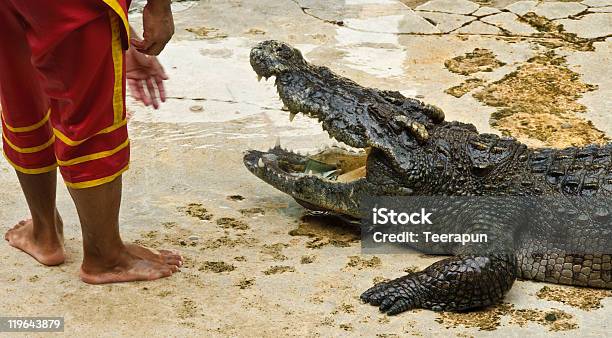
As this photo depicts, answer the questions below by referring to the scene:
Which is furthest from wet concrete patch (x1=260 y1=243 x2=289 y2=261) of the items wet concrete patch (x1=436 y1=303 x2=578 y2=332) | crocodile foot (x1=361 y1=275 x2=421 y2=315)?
wet concrete patch (x1=436 y1=303 x2=578 y2=332)

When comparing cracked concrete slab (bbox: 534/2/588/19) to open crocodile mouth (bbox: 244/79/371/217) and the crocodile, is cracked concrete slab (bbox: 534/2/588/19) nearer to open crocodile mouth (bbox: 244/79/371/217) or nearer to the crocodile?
open crocodile mouth (bbox: 244/79/371/217)

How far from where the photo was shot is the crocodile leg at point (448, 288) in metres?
3.90

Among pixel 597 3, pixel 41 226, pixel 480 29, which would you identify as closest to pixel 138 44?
pixel 41 226

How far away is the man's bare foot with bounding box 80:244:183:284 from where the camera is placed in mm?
3947

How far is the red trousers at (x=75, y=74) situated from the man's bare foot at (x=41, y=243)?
60 cm

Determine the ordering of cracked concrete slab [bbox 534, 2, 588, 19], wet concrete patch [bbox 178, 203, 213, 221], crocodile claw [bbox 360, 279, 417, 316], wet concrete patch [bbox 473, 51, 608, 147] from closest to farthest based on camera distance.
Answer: crocodile claw [bbox 360, 279, 417, 316] → wet concrete patch [bbox 178, 203, 213, 221] → wet concrete patch [bbox 473, 51, 608, 147] → cracked concrete slab [bbox 534, 2, 588, 19]

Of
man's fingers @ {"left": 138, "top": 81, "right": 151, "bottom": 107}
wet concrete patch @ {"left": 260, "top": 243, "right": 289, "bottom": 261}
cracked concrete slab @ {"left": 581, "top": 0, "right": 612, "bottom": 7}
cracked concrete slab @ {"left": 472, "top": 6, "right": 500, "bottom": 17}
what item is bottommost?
wet concrete patch @ {"left": 260, "top": 243, "right": 289, "bottom": 261}

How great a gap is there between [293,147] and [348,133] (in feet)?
3.62

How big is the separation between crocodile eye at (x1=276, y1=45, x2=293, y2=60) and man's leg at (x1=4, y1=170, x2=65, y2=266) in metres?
1.32

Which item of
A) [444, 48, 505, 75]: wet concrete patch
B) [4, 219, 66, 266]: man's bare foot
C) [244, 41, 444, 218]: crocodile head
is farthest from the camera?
[444, 48, 505, 75]: wet concrete patch

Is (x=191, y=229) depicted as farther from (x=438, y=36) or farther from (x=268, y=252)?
Result: (x=438, y=36)

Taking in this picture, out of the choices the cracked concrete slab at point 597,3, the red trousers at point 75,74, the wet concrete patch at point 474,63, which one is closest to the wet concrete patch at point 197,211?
the red trousers at point 75,74

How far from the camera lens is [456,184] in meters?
4.45

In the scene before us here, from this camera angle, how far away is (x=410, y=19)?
25.5 feet
